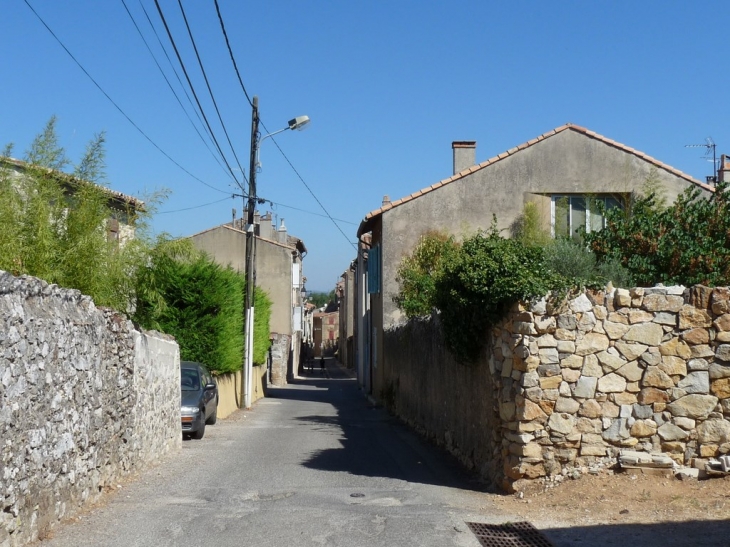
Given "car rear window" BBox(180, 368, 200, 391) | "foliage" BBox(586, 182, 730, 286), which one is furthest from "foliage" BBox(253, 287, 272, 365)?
"foliage" BBox(586, 182, 730, 286)

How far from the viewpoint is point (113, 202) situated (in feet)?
45.5

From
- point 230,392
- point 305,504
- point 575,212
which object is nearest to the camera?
point 305,504

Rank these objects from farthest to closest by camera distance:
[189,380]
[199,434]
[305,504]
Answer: [189,380], [199,434], [305,504]

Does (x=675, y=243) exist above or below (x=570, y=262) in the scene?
above

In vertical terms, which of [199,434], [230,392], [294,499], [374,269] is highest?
[374,269]

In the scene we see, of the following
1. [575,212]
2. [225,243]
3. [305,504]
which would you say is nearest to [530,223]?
[575,212]

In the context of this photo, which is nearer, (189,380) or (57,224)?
(57,224)

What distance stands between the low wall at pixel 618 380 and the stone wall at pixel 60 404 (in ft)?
15.4

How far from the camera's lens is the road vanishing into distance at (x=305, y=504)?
7.48 meters

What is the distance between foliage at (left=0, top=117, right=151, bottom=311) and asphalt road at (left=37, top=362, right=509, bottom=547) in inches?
116

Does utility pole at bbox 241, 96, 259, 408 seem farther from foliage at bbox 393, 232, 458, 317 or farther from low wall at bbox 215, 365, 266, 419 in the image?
foliage at bbox 393, 232, 458, 317

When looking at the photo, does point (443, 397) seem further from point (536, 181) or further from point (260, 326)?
point (260, 326)

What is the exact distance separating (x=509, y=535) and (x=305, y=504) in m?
2.43

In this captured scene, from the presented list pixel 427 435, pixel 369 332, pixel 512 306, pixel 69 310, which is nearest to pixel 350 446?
pixel 427 435
